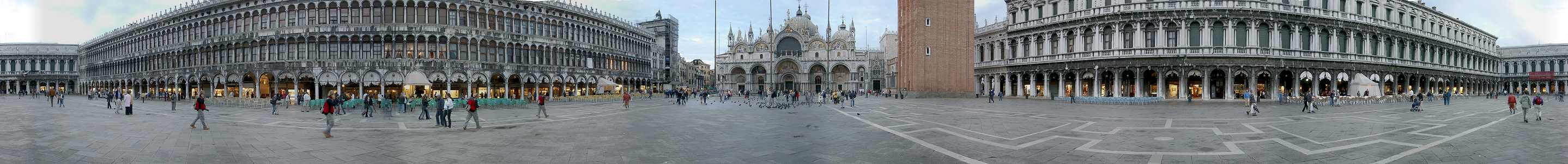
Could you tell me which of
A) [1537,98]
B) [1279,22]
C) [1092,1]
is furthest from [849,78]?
[1537,98]

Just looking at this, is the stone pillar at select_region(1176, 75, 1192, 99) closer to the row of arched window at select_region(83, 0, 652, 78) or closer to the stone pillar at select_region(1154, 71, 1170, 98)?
the stone pillar at select_region(1154, 71, 1170, 98)

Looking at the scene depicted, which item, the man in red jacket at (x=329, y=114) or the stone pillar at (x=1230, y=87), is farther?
the stone pillar at (x=1230, y=87)

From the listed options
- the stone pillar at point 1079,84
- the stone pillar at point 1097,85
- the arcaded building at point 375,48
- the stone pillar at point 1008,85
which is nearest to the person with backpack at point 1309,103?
the stone pillar at point 1097,85

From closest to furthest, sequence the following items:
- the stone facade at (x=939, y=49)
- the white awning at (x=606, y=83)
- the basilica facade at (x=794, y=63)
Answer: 1. the stone facade at (x=939, y=49)
2. the white awning at (x=606, y=83)
3. the basilica facade at (x=794, y=63)

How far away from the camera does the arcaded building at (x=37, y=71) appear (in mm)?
86812

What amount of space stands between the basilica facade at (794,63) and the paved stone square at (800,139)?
262ft

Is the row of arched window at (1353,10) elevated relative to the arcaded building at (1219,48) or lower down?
elevated

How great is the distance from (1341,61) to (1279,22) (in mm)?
5647

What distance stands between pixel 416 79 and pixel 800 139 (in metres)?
38.2

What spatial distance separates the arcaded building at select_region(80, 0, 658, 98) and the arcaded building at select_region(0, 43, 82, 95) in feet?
137

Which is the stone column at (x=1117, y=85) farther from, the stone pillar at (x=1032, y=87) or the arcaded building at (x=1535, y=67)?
the arcaded building at (x=1535, y=67)

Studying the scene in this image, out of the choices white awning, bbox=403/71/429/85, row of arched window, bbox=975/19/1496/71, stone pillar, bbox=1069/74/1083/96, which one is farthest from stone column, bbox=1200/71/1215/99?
white awning, bbox=403/71/429/85

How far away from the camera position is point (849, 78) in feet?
340

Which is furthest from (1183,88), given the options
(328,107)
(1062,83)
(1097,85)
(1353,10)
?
(328,107)
